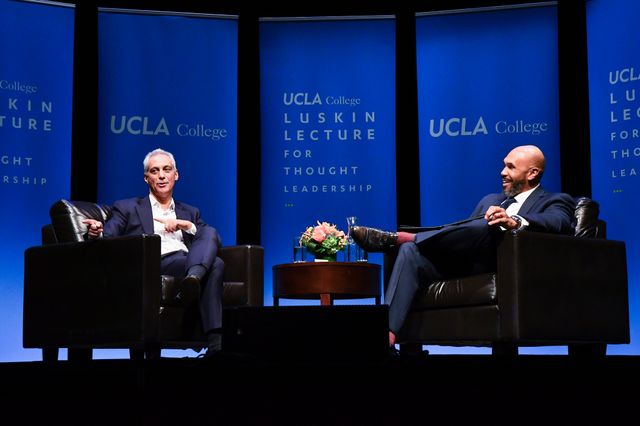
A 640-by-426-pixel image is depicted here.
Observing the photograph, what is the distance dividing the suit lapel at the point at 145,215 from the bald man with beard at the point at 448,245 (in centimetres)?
118

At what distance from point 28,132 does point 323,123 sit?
7.13 feet

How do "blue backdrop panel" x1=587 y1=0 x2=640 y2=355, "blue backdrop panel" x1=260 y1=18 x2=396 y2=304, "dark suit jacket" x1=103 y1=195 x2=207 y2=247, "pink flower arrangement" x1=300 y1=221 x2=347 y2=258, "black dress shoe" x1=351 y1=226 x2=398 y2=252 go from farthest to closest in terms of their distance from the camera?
"blue backdrop panel" x1=260 y1=18 x2=396 y2=304 < "blue backdrop panel" x1=587 y1=0 x2=640 y2=355 < "pink flower arrangement" x1=300 y1=221 x2=347 y2=258 < "dark suit jacket" x1=103 y1=195 x2=207 y2=247 < "black dress shoe" x1=351 y1=226 x2=398 y2=252

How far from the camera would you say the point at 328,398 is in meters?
2.85

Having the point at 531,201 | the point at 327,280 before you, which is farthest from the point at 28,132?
the point at 531,201

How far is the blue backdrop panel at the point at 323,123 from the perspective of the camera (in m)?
6.59

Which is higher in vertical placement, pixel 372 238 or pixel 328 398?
pixel 372 238

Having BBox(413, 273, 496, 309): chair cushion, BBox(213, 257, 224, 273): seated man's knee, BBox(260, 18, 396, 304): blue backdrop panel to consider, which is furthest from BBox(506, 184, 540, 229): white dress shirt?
BBox(260, 18, 396, 304): blue backdrop panel

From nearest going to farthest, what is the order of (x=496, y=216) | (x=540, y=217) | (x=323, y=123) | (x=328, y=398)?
(x=328, y=398) < (x=496, y=216) < (x=540, y=217) < (x=323, y=123)

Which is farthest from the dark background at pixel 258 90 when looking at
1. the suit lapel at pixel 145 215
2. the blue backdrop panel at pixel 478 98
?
the suit lapel at pixel 145 215

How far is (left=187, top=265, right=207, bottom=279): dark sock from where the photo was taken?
13.8ft

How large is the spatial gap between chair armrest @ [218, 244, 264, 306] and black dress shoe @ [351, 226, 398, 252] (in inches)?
37.1

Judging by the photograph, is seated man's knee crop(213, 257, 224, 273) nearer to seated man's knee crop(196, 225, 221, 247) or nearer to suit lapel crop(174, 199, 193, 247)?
seated man's knee crop(196, 225, 221, 247)

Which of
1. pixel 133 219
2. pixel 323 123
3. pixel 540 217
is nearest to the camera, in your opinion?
pixel 540 217

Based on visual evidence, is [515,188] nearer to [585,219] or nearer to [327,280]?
[585,219]
